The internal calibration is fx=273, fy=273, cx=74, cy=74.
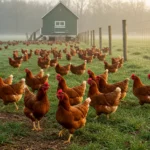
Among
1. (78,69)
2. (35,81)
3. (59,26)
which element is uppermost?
(59,26)

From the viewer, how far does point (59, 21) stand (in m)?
42.8

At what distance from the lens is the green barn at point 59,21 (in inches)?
1672

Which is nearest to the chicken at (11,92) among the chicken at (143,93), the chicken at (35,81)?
the chicken at (35,81)

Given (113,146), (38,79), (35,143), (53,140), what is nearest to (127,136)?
(113,146)

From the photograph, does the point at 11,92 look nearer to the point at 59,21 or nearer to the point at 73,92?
the point at 73,92

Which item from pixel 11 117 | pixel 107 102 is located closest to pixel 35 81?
pixel 11 117

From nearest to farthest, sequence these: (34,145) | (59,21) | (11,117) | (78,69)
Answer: (34,145) → (11,117) → (78,69) → (59,21)

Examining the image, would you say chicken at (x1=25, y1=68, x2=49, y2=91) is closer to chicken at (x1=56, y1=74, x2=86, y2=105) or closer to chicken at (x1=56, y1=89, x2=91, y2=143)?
chicken at (x1=56, y1=74, x2=86, y2=105)

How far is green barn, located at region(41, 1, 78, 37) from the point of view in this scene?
42.5m

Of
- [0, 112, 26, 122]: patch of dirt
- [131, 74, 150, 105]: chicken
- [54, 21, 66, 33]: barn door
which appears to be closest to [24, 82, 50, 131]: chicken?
[0, 112, 26, 122]: patch of dirt

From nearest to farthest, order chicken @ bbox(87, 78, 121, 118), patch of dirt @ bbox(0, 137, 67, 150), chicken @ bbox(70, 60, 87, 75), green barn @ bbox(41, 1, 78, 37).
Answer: patch of dirt @ bbox(0, 137, 67, 150)
chicken @ bbox(87, 78, 121, 118)
chicken @ bbox(70, 60, 87, 75)
green barn @ bbox(41, 1, 78, 37)

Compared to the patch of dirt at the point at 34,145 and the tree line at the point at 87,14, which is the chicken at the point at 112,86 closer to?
the patch of dirt at the point at 34,145

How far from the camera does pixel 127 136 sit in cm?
461

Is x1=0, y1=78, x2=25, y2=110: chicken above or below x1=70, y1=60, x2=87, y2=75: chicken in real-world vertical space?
below
